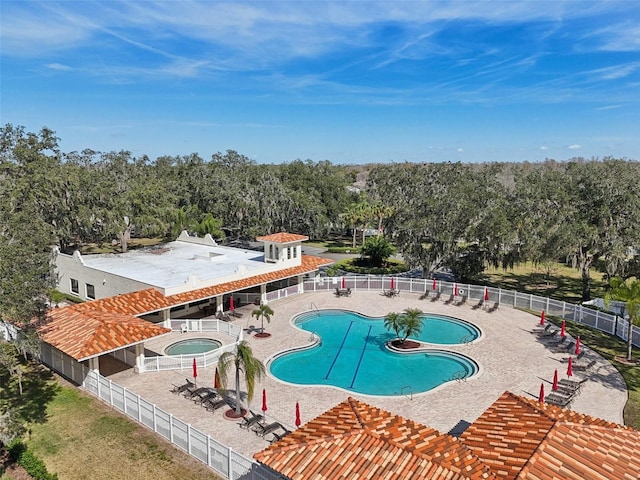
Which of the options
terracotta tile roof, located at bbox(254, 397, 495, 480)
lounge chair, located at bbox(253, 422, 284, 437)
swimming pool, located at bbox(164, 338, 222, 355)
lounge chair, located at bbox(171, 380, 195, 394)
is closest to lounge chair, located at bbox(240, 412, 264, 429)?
lounge chair, located at bbox(253, 422, 284, 437)

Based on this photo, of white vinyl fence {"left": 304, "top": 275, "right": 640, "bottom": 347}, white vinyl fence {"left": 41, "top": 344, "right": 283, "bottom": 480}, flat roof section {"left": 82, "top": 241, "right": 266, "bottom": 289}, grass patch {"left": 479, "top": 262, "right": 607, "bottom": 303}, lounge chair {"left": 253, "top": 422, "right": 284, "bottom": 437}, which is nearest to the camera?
white vinyl fence {"left": 41, "top": 344, "right": 283, "bottom": 480}

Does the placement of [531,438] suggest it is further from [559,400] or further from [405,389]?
[405,389]

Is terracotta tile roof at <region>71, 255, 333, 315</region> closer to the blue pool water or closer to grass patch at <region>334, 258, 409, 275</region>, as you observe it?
the blue pool water

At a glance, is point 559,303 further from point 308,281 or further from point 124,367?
point 124,367

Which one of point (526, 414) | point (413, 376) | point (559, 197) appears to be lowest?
point (413, 376)

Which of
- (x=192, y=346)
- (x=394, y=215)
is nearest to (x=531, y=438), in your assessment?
(x=192, y=346)

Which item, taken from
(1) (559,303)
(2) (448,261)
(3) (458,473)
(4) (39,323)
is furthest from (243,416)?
(2) (448,261)

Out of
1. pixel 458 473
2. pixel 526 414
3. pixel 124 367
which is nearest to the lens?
pixel 458 473
